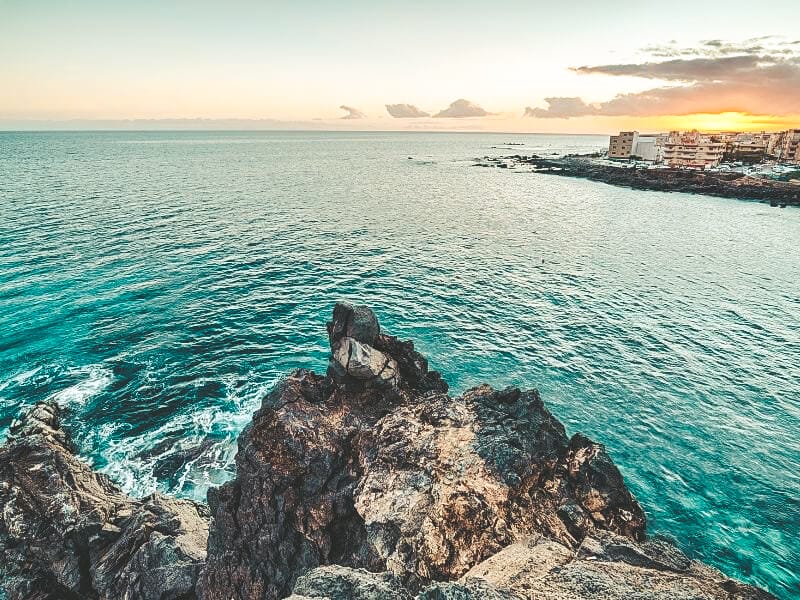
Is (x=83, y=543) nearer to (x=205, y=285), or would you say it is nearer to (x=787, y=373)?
(x=205, y=285)

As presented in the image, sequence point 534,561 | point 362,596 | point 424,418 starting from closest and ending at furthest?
1. point 362,596
2. point 534,561
3. point 424,418

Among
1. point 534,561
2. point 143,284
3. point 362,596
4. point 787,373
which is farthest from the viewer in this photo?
point 143,284

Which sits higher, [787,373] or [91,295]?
[91,295]

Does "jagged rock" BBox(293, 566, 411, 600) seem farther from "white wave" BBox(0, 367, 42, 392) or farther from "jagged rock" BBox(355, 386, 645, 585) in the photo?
"white wave" BBox(0, 367, 42, 392)

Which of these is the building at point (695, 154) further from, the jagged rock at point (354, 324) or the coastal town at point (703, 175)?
the jagged rock at point (354, 324)

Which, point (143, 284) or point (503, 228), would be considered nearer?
point (143, 284)

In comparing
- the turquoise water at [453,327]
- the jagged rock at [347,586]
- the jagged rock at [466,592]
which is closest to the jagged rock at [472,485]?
the jagged rock at [347,586]

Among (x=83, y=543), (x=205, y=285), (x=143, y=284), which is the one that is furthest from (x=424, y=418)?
(x=143, y=284)
